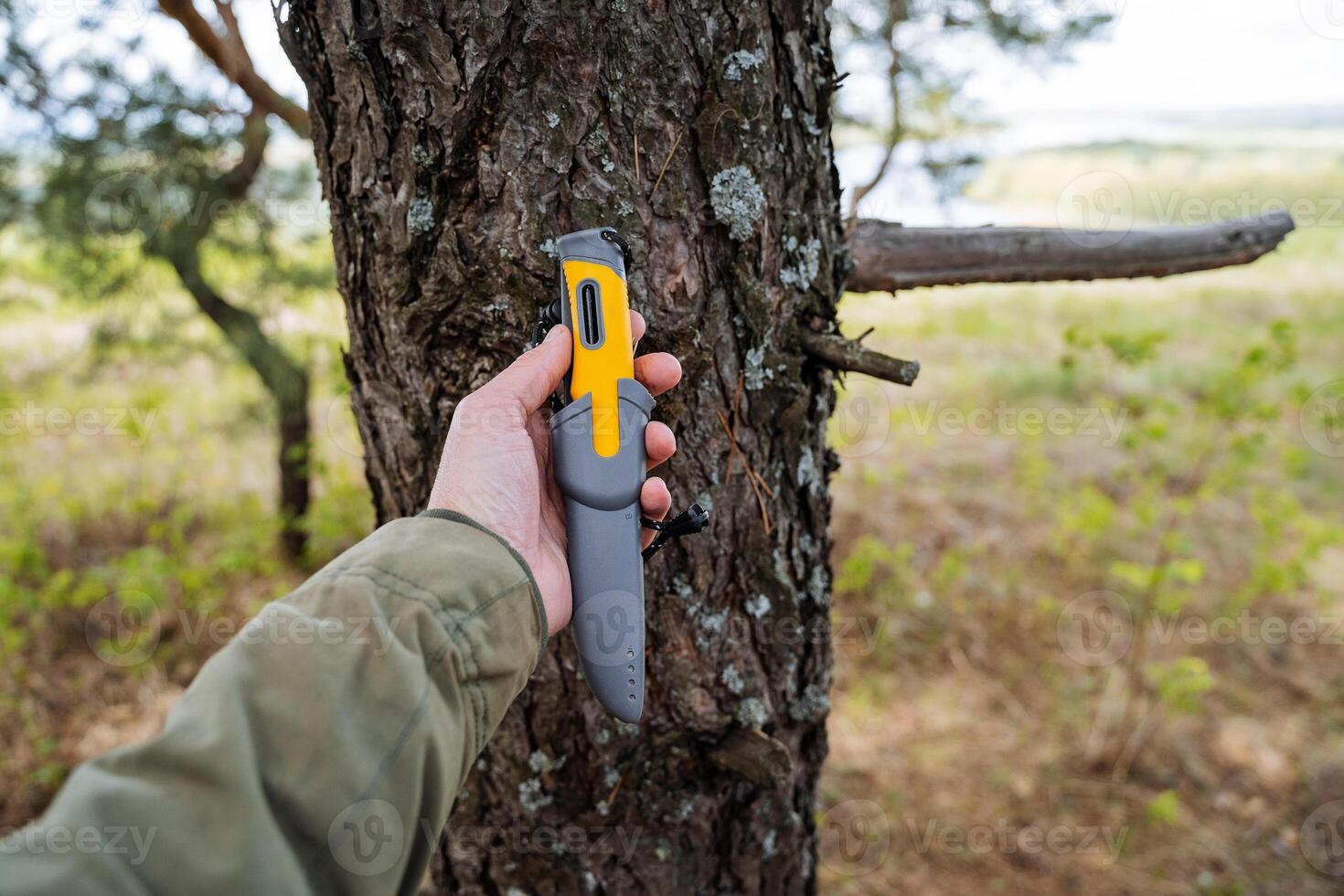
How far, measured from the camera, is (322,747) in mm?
911

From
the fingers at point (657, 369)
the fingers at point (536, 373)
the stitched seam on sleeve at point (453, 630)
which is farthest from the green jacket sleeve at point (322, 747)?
the fingers at point (657, 369)

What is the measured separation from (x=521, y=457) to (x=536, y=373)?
16 cm

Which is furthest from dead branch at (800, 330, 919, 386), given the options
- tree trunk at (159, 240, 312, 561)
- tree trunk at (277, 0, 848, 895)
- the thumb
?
tree trunk at (159, 240, 312, 561)

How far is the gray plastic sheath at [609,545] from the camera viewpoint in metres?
1.31

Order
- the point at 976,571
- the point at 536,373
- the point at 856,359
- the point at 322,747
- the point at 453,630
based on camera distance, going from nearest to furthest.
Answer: the point at 322,747
the point at 453,630
the point at 536,373
the point at 856,359
the point at 976,571

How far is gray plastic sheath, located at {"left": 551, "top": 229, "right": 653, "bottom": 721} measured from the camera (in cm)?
131

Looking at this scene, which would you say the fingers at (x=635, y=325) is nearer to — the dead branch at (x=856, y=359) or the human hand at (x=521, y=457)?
the human hand at (x=521, y=457)

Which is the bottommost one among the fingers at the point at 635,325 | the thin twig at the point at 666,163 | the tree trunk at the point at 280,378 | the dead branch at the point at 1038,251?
the tree trunk at the point at 280,378

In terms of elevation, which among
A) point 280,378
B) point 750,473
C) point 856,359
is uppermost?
point 856,359

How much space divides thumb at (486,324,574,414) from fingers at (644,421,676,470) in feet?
0.61

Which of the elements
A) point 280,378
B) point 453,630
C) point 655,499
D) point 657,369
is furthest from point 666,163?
point 280,378

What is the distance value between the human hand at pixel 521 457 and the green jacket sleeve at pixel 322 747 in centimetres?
12

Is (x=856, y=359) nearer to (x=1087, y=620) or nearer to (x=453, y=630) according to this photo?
(x=453, y=630)

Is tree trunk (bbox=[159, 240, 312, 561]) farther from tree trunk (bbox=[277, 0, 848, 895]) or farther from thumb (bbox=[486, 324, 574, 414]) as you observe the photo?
thumb (bbox=[486, 324, 574, 414])
